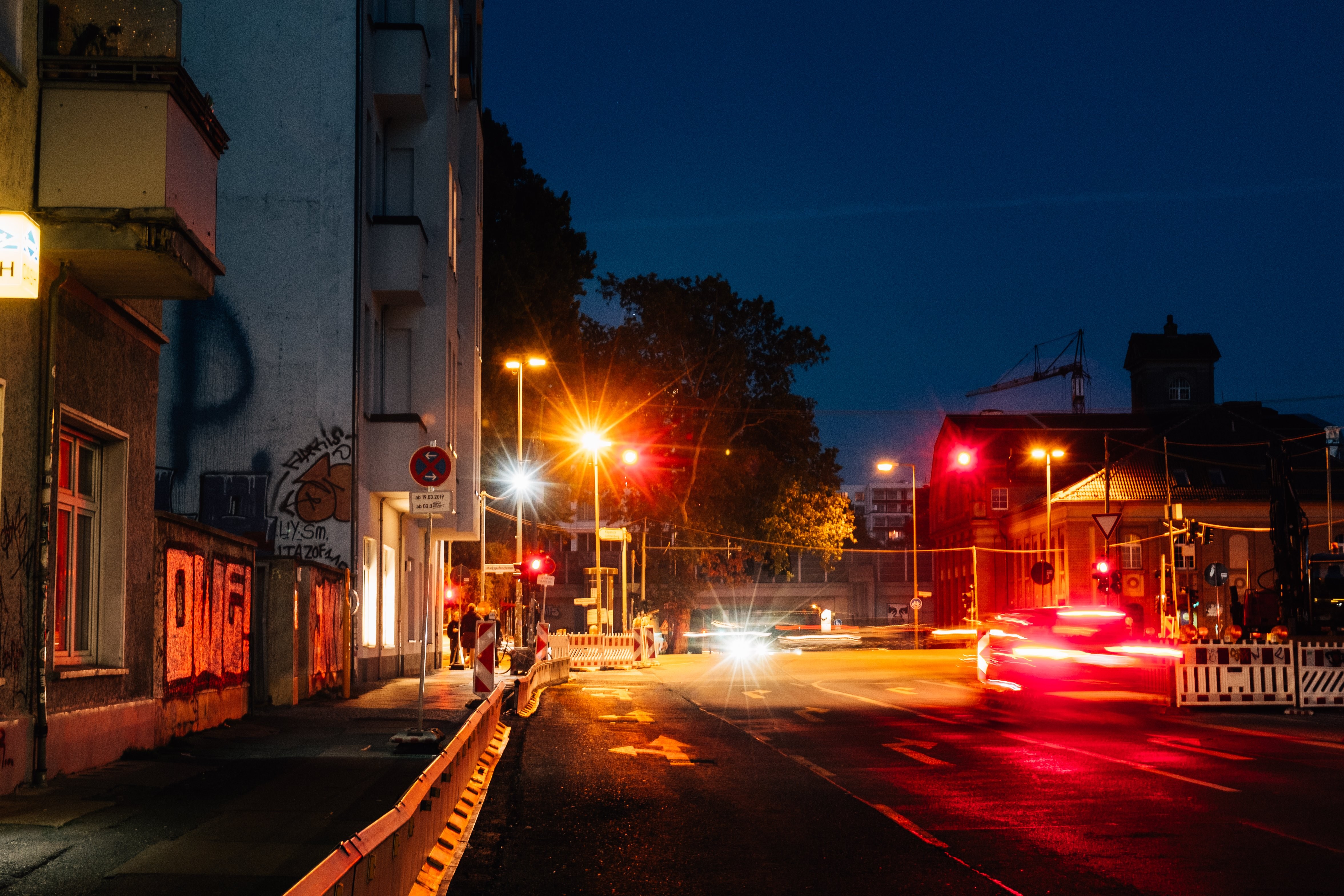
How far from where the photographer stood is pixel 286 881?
7.01m

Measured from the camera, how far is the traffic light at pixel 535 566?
106ft

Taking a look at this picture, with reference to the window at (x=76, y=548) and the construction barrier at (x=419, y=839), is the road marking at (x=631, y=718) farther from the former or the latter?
the window at (x=76, y=548)

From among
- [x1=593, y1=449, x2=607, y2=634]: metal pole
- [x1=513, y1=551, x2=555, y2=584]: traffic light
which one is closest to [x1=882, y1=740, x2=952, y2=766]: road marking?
[x1=513, y1=551, x2=555, y2=584]: traffic light

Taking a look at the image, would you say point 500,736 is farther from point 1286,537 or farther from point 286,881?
point 1286,537

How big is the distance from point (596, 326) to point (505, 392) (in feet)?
33.3

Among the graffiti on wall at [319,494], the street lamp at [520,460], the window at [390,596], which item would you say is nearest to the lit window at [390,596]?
the window at [390,596]

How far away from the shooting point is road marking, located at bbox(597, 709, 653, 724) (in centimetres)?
1970

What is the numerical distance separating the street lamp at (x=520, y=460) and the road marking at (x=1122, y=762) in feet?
81.9

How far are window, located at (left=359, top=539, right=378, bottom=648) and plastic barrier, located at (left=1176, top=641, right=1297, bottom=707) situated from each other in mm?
14083

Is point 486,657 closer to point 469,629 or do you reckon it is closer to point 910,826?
point 910,826

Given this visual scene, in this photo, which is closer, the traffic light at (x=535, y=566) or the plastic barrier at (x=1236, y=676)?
the plastic barrier at (x=1236, y=676)

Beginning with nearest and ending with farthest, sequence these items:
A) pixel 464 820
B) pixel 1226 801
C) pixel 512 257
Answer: pixel 464 820 → pixel 1226 801 → pixel 512 257

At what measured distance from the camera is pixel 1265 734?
711 inches

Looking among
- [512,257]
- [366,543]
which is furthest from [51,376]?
[512,257]
